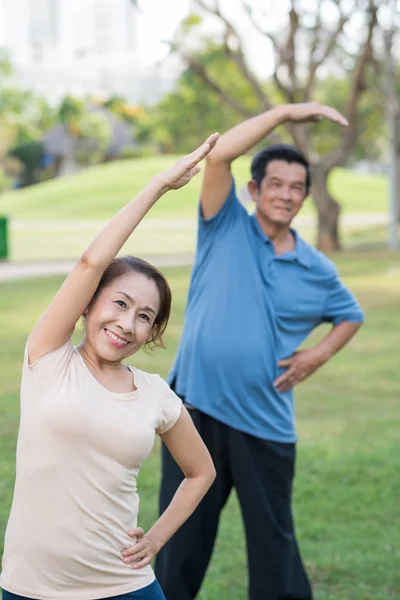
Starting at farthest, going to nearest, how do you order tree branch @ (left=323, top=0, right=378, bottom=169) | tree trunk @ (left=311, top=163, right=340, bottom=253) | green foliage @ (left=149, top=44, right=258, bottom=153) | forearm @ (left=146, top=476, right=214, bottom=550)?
green foliage @ (left=149, top=44, right=258, bottom=153) → tree trunk @ (left=311, top=163, right=340, bottom=253) → tree branch @ (left=323, top=0, right=378, bottom=169) → forearm @ (left=146, top=476, right=214, bottom=550)

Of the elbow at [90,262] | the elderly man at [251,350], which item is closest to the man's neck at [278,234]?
the elderly man at [251,350]

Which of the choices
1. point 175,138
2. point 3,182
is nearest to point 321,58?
point 3,182

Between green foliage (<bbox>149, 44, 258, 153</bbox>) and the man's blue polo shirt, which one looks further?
green foliage (<bbox>149, 44, 258, 153</bbox>)

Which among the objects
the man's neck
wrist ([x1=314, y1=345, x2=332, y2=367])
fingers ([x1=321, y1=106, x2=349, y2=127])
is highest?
fingers ([x1=321, y1=106, x2=349, y2=127])

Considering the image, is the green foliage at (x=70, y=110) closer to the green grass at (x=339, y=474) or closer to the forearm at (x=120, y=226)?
the green grass at (x=339, y=474)

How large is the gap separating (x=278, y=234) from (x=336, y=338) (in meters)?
0.57

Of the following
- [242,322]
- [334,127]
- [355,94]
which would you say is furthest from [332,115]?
[334,127]

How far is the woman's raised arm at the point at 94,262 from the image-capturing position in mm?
2664

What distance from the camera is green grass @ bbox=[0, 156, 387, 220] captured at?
46.3 metres

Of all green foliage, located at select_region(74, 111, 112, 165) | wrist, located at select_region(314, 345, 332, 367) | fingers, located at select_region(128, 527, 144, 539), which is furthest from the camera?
green foliage, located at select_region(74, 111, 112, 165)

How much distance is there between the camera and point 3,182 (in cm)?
6869

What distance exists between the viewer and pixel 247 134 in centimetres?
414

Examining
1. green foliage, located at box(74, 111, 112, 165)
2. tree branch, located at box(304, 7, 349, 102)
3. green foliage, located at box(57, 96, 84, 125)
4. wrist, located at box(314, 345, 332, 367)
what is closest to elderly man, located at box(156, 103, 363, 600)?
wrist, located at box(314, 345, 332, 367)

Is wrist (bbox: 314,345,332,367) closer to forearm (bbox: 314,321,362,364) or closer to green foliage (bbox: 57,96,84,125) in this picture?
forearm (bbox: 314,321,362,364)
